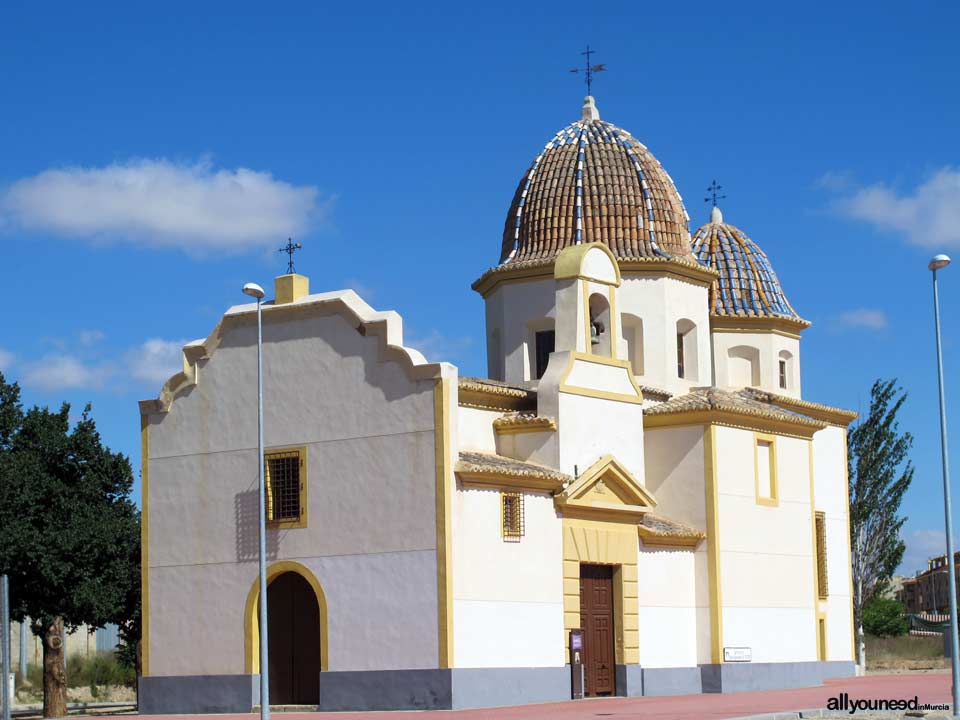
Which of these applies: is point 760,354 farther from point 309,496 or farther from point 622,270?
point 309,496

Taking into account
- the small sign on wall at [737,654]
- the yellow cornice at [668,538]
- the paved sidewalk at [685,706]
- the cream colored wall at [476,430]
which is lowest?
the paved sidewalk at [685,706]

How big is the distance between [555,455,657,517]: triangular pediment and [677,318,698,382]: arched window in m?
5.93

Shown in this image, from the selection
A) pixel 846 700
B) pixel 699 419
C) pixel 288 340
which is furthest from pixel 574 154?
pixel 846 700

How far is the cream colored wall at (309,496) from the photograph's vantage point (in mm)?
31984

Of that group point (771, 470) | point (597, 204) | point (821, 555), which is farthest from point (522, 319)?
point (821, 555)

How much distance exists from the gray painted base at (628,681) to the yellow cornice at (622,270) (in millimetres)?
10143

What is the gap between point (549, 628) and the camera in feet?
110

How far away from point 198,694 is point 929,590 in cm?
12486

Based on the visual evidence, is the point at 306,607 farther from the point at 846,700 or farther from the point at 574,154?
the point at 574,154

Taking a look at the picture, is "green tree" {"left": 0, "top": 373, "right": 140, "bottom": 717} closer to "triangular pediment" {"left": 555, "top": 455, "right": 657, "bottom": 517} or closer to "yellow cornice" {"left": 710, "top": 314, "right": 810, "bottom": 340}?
"triangular pediment" {"left": 555, "top": 455, "right": 657, "bottom": 517}

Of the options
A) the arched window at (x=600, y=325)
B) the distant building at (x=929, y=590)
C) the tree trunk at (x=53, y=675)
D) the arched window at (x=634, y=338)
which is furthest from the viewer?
the distant building at (x=929, y=590)

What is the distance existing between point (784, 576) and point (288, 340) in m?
14.2

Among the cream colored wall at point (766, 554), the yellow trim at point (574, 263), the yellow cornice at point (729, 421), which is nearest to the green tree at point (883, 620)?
the cream colored wall at point (766, 554)

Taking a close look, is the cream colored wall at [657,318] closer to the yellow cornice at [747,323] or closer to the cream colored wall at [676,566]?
the cream colored wall at [676,566]
